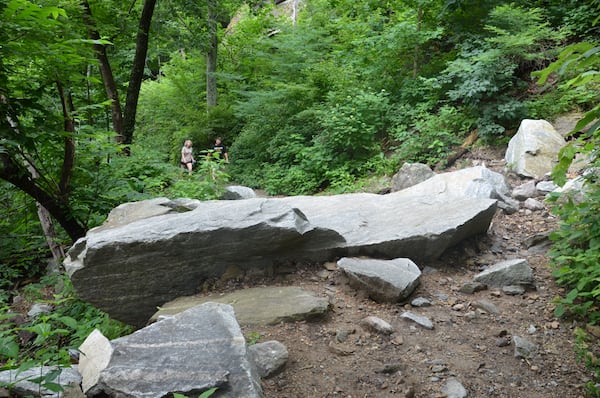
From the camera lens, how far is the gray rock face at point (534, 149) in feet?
22.8

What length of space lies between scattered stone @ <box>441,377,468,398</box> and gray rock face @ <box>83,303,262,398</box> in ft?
4.24

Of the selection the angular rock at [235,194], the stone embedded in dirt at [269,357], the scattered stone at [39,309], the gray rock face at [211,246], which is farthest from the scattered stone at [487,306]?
the scattered stone at [39,309]

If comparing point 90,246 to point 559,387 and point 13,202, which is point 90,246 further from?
point 559,387

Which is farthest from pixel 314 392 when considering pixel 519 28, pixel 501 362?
pixel 519 28

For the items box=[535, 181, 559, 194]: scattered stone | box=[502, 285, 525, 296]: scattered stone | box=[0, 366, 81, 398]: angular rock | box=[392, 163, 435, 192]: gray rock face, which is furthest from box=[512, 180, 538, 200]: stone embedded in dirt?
box=[0, 366, 81, 398]: angular rock

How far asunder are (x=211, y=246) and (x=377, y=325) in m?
1.79

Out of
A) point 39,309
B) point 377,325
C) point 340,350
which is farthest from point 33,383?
point 39,309

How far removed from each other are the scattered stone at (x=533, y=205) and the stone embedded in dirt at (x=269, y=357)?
14.9ft

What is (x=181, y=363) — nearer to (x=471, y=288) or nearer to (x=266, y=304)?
(x=266, y=304)

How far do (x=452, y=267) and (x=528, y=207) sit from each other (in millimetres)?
2176

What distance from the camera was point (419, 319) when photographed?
3.58m

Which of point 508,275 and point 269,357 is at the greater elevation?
point 269,357

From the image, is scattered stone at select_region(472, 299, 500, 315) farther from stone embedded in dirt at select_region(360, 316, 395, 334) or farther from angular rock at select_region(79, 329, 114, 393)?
angular rock at select_region(79, 329, 114, 393)

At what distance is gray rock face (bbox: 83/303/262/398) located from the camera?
2186mm
